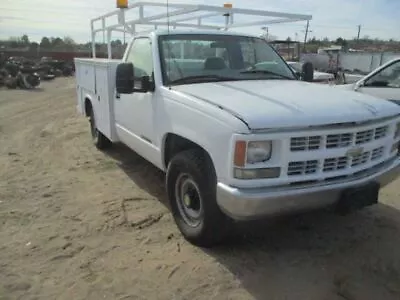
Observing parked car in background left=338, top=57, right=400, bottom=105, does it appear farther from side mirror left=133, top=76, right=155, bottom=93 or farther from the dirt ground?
side mirror left=133, top=76, right=155, bottom=93

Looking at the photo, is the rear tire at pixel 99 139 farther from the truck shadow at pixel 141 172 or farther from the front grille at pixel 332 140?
the front grille at pixel 332 140

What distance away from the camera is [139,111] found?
16.2 ft

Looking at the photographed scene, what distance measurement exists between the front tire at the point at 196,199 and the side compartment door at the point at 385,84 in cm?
389

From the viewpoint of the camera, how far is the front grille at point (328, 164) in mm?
3229

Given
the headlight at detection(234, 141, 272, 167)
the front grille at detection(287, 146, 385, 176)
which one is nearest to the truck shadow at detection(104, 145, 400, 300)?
the front grille at detection(287, 146, 385, 176)

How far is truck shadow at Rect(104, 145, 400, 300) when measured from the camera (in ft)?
10.7

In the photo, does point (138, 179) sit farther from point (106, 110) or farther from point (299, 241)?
point (299, 241)

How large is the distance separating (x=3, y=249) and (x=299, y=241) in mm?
2739

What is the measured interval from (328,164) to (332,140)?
19 cm

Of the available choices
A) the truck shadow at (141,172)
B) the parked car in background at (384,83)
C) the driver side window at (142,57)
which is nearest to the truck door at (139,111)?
the driver side window at (142,57)

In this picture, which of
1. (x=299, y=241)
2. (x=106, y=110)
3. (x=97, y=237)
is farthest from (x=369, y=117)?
(x=106, y=110)

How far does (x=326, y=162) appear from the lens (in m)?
3.34

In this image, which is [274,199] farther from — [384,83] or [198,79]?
[384,83]

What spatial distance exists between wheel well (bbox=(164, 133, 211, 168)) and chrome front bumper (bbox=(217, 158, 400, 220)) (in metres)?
0.83
